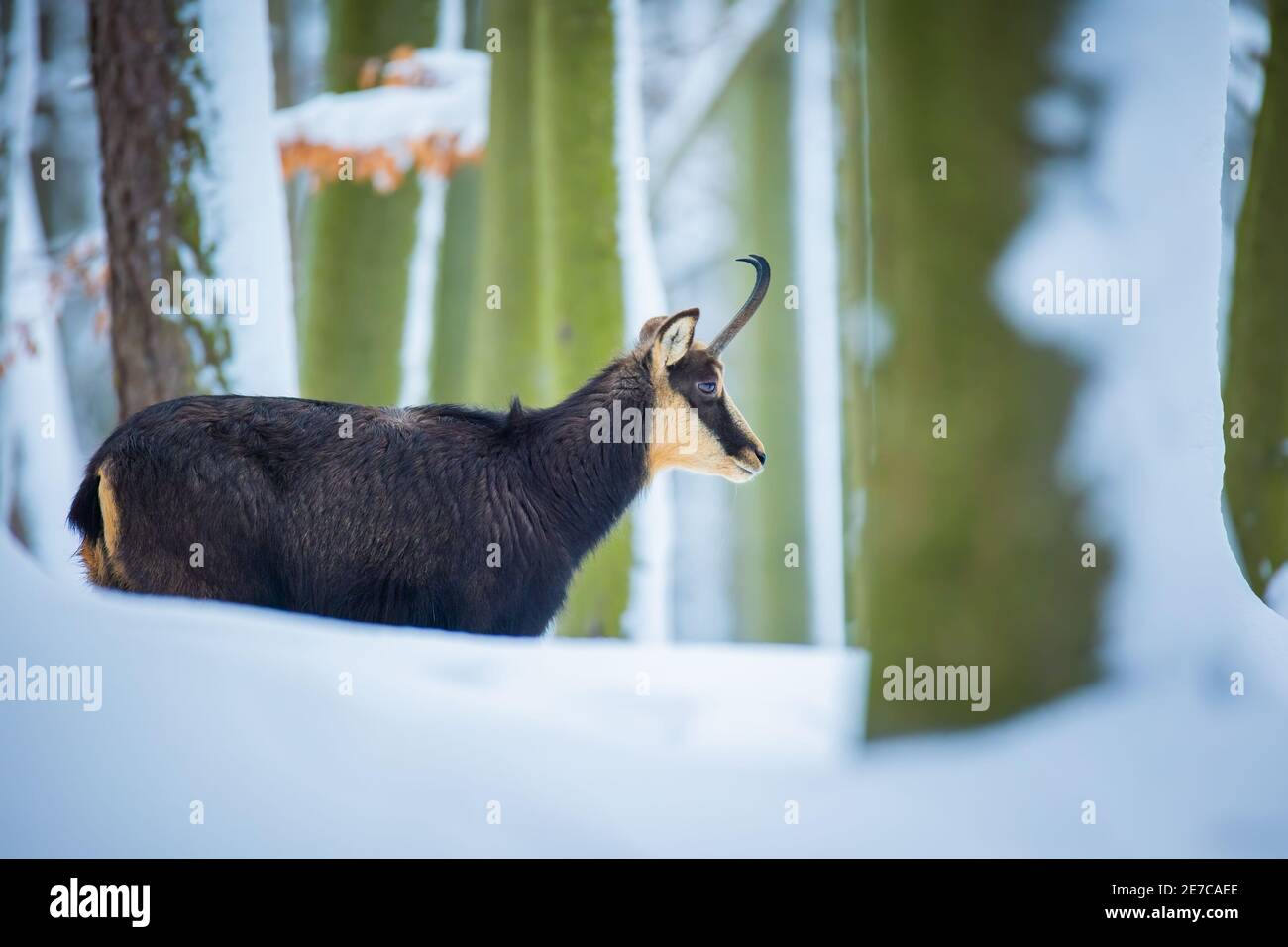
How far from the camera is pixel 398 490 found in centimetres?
550

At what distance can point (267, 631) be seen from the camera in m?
4.22

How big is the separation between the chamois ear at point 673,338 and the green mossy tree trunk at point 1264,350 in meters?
3.38

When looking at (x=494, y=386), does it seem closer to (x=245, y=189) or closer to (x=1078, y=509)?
(x=245, y=189)

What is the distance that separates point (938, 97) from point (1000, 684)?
87.9 inches

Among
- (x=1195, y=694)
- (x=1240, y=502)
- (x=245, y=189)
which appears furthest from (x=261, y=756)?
(x=1240, y=502)

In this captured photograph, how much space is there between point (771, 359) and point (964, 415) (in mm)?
7675

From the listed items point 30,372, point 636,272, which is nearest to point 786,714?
point 636,272

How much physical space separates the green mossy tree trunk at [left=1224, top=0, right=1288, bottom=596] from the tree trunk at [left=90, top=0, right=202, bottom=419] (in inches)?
237

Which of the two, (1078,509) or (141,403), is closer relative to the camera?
(1078,509)
